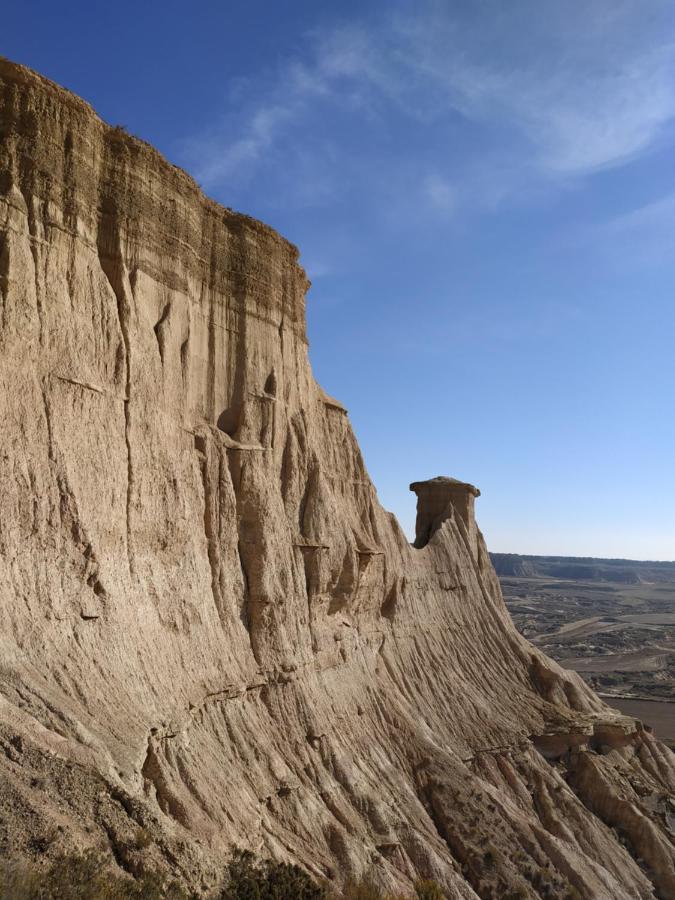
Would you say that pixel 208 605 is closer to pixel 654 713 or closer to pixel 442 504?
pixel 442 504

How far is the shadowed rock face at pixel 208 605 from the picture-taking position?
1478 cm

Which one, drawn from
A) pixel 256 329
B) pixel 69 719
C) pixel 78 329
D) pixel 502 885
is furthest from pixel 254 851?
pixel 256 329

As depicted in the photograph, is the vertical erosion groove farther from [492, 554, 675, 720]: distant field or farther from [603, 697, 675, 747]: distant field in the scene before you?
[492, 554, 675, 720]: distant field

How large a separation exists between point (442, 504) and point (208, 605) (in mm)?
22767

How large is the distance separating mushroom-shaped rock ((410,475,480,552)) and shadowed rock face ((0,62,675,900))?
7488 millimetres

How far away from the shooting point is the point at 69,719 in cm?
1334

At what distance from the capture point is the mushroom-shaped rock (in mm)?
41031

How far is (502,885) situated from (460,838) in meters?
1.74

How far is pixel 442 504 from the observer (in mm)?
41500

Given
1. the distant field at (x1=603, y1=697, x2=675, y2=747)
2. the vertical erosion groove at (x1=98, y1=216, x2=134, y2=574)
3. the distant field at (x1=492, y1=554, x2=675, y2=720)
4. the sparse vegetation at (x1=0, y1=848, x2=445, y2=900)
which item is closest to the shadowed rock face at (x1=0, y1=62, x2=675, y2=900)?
the vertical erosion groove at (x1=98, y1=216, x2=134, y2=574)

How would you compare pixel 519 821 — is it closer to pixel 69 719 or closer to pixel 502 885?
pixel 502 885

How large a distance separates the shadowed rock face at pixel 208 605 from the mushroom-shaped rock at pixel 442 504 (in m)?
7.49

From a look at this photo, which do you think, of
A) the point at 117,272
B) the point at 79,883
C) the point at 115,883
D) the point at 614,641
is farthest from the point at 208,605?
the point at 614,641

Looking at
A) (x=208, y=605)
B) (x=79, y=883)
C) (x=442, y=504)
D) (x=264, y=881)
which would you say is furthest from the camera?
(x=442, y=504)
